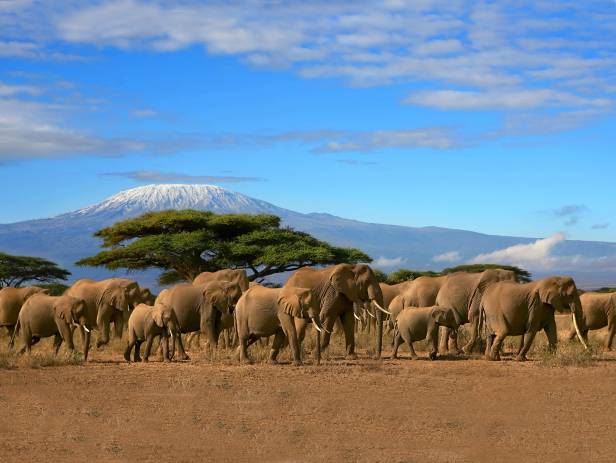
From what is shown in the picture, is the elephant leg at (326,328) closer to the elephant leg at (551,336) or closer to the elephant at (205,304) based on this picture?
the elephant at (205,304)

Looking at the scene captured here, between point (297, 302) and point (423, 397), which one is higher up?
point (297, 302)

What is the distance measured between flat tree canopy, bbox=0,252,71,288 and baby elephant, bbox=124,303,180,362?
41.1 metres

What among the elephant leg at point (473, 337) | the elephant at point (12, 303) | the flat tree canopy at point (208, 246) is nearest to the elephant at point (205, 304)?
the elephant at point (12, 303)

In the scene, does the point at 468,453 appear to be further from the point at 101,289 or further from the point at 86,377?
the point at 101,289

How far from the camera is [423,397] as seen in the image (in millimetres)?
15484

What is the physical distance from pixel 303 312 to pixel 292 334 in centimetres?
45

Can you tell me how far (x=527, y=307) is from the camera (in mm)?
20688

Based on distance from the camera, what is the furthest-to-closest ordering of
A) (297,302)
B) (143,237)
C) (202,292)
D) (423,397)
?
(143,237), (202,292), (297,302), (423,397)

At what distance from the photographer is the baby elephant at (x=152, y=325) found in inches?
798

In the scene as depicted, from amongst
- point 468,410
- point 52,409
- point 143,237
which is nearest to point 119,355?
point 52,409

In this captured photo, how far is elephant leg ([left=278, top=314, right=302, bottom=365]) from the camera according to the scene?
752 inches

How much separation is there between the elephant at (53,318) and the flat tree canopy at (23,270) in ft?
129

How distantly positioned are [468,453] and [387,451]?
0.89 metres

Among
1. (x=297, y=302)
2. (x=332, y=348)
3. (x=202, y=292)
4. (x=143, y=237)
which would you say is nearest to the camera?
(x=297, y=302)
